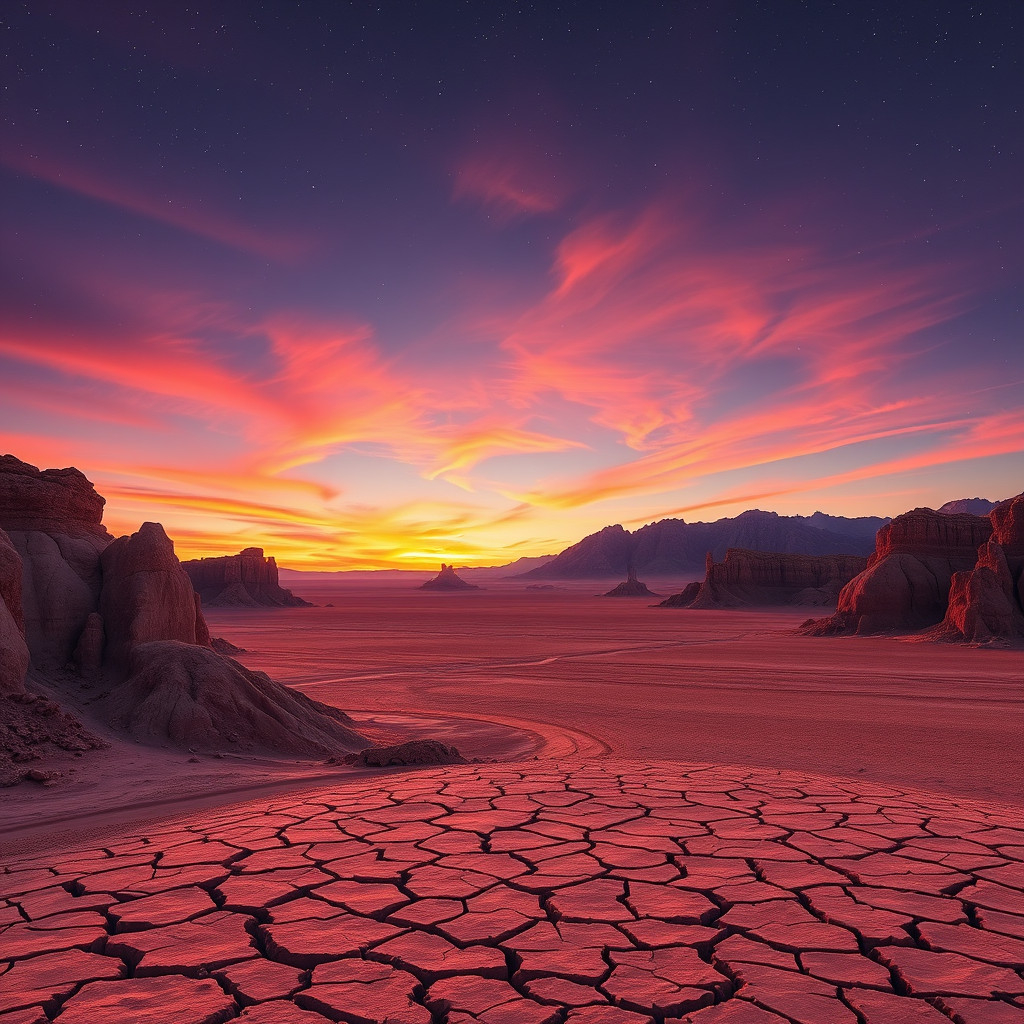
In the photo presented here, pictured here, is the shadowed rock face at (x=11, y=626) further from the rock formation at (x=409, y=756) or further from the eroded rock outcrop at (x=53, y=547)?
the rock formation at (x=409, y=756)

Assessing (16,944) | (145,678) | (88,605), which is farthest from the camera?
(88,605)

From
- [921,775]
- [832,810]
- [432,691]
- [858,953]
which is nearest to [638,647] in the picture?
[432,691]

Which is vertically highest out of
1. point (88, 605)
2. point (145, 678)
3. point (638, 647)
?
point (88, 605)

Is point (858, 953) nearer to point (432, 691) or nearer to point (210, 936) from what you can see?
point (210, 936)

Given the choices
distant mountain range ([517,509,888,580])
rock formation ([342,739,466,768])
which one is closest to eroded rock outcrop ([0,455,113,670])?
rock formation ([342,739,466,768])

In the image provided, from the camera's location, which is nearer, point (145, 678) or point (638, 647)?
point (145, 678)

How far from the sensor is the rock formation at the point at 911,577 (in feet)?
101

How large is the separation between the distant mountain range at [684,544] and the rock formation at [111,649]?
156m

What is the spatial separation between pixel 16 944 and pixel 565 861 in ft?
9.50

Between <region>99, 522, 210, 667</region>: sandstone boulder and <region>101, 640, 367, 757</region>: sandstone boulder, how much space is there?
0.45 meters

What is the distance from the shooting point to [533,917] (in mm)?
3514

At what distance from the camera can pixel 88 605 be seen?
10438 mm

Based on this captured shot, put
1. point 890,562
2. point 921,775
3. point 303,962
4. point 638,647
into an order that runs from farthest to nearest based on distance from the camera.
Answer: point 890,562
point 638,647
point 921,775
point 303,962

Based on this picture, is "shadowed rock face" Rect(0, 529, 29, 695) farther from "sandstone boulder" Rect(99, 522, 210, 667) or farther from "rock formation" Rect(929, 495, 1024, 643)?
"rock formation" Rect(929, 495, 1024, 643)
